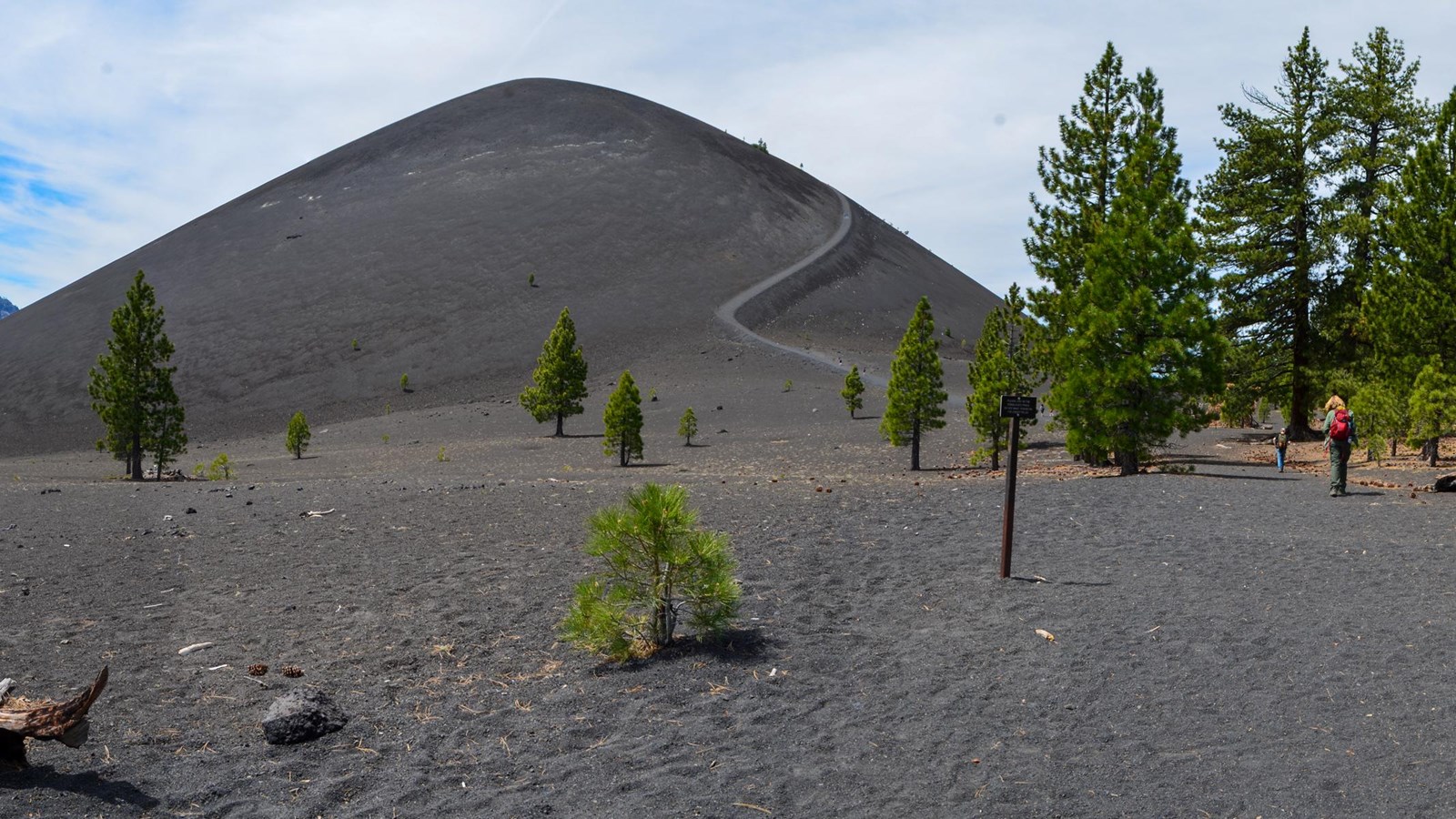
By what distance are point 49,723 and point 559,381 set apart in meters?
37.3

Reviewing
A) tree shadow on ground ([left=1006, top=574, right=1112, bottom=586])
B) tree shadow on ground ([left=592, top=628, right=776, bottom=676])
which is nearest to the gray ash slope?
tree shadow on ground ([left=1006, top=574, right=1112, bottom=586])

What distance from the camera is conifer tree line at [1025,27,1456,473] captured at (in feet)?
61.2

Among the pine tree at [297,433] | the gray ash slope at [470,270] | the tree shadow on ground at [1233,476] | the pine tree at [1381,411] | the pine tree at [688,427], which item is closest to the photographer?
the tree shadow on ground at [1233,476]

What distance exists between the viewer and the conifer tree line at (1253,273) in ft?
61.2

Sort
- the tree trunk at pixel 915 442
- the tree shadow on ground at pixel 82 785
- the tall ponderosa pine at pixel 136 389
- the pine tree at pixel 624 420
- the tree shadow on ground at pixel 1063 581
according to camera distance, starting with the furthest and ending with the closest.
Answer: the pine tree at pixel 624 420
the tree trunk at pixel 915 442
the tall ponderosa pine at pixel 136 389
the tree shadow on ground at pixel 1063 581
the tree shadow on ground at pixel 82 785

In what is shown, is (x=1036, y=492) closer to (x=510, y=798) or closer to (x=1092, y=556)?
(x=1092, y=556)

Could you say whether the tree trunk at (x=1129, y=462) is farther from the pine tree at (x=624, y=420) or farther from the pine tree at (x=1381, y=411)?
the pine tree at (x=624, y=420)

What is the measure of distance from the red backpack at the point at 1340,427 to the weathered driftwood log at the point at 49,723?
16790 millimetres

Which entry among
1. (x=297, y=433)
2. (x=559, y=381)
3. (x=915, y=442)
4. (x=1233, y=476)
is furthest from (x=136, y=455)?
(x=1233, y=476)

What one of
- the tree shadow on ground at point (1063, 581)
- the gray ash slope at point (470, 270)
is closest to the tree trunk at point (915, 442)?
the tree shadow on ground at point (1063, 581)

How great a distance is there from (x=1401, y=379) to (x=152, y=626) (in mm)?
21303

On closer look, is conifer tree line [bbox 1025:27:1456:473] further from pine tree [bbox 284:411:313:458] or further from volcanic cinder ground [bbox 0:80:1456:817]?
pine tree [bbox 284:411:313:458]

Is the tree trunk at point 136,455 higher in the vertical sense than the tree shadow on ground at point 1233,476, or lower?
lower

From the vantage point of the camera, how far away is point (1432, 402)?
679 inches
